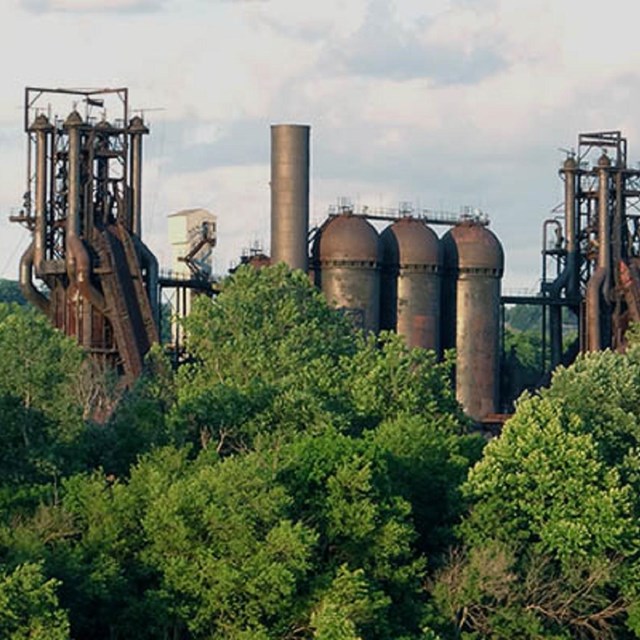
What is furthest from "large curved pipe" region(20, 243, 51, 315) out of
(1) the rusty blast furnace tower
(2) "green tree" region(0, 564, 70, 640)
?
(2) "green tree" region(0, 564, 70, 640)

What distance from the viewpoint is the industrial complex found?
102562mm

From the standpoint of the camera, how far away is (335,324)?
97.3 m

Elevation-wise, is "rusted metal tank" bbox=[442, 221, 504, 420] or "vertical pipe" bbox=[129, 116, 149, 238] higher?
"vertical pipe" bbox=[129, 116, 149, 238]

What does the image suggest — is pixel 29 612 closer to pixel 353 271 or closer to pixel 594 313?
pixel 353 271

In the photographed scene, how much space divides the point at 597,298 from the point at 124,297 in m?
24.7

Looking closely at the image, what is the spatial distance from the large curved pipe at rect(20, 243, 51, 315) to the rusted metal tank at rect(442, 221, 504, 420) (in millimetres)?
19233

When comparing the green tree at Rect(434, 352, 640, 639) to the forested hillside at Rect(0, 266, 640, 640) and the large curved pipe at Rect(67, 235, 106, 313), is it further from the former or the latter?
the large curved pipe at Rect(67, 235, 106, 313)

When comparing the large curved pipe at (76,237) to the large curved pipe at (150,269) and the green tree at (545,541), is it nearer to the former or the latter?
the large curved pipe at (150,269)

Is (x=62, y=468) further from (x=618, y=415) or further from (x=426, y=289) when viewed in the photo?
(x=426, y=289)

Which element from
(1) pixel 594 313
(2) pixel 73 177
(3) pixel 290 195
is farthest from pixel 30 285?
(1) pixel 594 313

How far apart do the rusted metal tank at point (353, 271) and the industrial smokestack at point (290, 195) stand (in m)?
1.48

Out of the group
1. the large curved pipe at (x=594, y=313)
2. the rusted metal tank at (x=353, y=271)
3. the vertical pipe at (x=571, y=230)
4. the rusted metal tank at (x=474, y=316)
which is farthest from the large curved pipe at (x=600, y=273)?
the rusted metal tank at (x=353, y=271)

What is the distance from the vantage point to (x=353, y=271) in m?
111

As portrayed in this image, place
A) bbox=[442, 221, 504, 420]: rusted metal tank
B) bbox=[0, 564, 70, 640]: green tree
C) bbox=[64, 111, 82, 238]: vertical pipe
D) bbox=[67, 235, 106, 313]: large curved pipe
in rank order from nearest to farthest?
bbox=[0, 564, 70, 640]: green tree → bbox=[67, 235, 106, 313]: large curved pipe → bbox=[64, 111, 82, 238]: vertical pipe → bbox=[442, 221, 504, 420]: rusted metal tank
